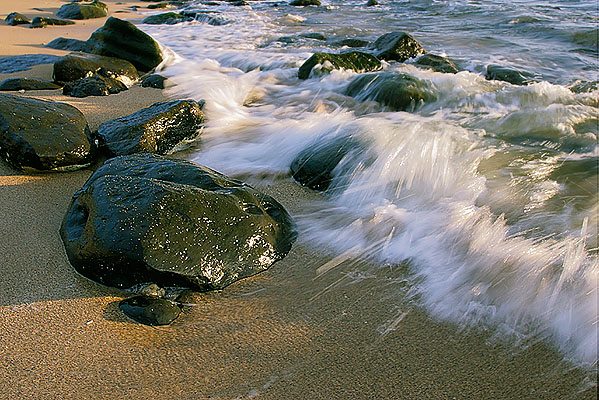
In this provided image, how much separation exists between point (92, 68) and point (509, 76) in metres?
4.45

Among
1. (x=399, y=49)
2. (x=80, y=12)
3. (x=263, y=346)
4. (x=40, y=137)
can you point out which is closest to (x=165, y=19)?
(x=80, y=12)

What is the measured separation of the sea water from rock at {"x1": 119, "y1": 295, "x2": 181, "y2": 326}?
2.65 feet

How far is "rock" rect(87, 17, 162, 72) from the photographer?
5668 mm

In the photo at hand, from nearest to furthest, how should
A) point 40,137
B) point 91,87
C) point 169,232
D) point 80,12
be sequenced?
Result: point 169,232, point 40,137, point 91,87, point 80,12

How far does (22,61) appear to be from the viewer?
18.3 feet

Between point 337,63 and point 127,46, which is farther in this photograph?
point 127,46

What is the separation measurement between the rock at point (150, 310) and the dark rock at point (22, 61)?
4251 millimetres


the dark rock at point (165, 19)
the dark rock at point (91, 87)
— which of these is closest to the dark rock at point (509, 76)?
the dark rock at point (91, 87)

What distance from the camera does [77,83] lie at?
449cm

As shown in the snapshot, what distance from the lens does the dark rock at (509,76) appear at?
17.7ft

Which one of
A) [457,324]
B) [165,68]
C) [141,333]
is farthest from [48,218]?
[165,68]

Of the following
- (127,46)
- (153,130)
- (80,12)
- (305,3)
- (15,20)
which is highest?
(305,3)

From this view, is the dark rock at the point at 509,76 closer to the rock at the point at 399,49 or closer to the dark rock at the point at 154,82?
the rock at the point at 399,49

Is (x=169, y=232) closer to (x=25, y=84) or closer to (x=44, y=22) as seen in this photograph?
(x=25, y=84)
